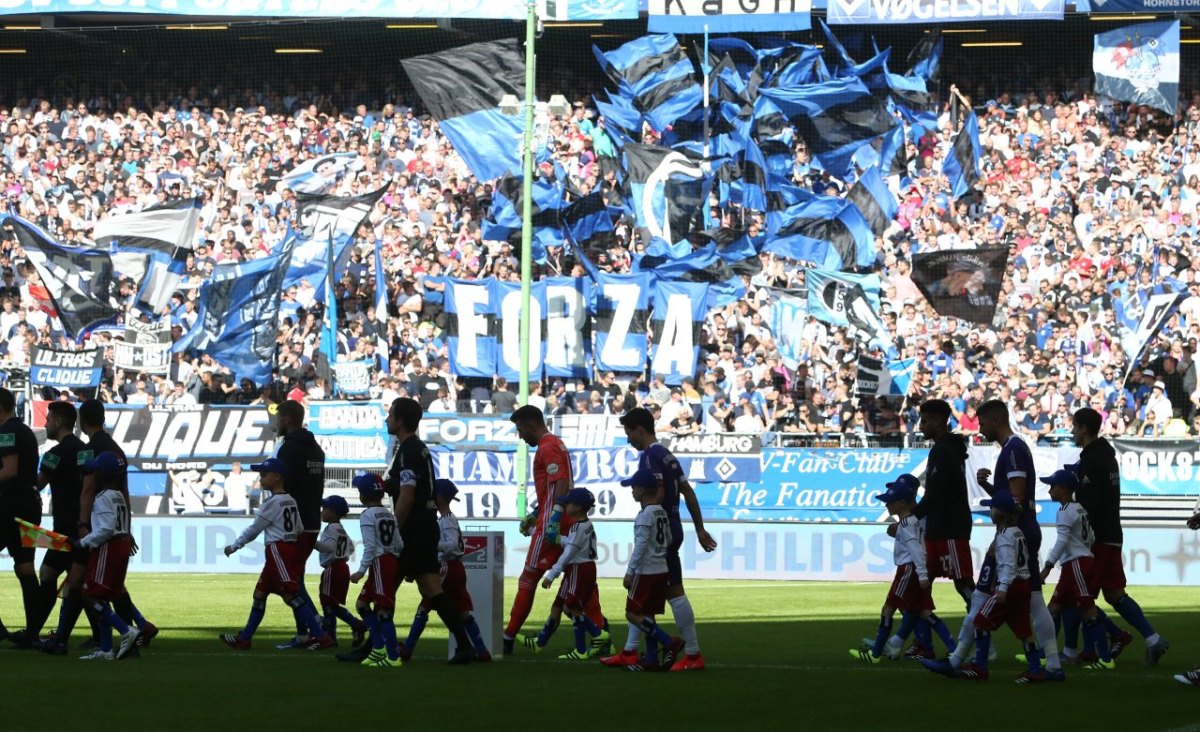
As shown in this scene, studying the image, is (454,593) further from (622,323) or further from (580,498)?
(622,323)

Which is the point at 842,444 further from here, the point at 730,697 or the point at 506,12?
the point at 730,697

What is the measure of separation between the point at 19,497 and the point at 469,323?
1988 cm

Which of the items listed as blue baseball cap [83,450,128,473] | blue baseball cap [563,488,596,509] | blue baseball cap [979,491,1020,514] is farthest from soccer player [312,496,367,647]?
blue baseball cap [979,491,1020,514]

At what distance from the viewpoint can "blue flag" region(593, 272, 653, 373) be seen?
33.7m

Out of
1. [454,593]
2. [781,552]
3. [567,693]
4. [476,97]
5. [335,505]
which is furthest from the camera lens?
[476,97]

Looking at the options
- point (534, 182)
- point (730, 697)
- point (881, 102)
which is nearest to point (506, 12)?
point (534, 182)

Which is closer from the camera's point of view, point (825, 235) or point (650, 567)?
point (650, 567)

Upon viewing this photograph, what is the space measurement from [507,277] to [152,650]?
74.1 feet

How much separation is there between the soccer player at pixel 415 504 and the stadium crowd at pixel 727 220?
1757cm

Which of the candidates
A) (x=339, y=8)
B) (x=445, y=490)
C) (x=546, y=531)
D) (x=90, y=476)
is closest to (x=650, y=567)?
(x=546, y=531)

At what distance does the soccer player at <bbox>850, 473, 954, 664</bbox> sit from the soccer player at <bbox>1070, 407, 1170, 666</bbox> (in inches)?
49.6

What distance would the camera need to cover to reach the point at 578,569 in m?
13.7

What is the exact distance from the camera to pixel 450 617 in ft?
43.0

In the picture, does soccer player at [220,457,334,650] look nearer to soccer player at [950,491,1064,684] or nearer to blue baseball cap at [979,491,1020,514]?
soccer player at [950,491,1064,684]
